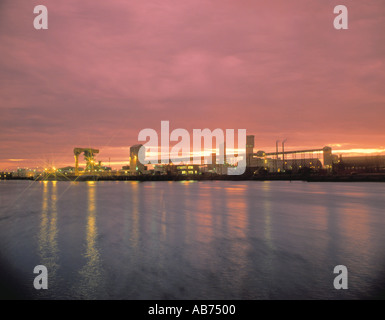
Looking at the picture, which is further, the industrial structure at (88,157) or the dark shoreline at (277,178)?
the industrial structure at (88,157)

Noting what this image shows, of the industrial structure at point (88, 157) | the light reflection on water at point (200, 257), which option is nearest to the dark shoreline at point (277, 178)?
the industrial structure at point (88, 157)

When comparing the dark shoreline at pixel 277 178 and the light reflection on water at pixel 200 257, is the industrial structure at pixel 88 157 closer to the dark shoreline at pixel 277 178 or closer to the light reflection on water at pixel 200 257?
the dark shoreline at pixel 277 178

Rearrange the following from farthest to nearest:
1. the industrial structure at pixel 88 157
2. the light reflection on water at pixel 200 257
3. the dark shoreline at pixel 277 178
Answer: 1. the industrial structure at pixel 88 157
2. the dark shoreline at pixel 277 178
3. the light reflection on water at pixel 200 257

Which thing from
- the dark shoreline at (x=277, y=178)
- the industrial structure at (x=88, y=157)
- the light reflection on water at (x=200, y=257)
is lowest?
the dark shoreline at (x=277, y=178)

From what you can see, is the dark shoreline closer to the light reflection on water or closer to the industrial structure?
the industrial structure

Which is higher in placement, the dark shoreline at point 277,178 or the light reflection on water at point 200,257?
the light reflection on water at point 200,257

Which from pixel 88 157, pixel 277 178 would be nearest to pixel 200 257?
pixel 277 178
